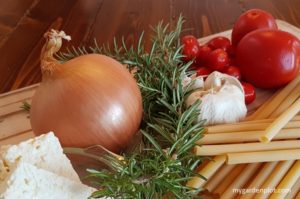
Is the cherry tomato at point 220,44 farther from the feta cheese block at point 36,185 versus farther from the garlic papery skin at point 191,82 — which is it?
the feta cheese block at point 36,185

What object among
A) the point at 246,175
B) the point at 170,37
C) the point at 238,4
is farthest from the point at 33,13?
the point at 246,175

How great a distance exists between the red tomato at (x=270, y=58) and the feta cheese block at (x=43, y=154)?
372mm

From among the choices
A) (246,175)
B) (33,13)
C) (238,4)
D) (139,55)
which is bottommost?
(246,175)

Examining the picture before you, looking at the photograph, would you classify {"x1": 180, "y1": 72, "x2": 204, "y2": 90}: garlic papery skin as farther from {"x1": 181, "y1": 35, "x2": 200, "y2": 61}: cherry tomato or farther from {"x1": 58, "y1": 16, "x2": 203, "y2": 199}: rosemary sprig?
{"x1": 181, "y1": 35, "x2": 200, "y2": 61}: cherry tomato

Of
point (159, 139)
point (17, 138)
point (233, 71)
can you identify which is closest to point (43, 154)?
point (159, 139)

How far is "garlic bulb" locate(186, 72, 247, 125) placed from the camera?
19.8 inches

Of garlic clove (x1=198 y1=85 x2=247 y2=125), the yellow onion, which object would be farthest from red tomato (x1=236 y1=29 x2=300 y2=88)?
the yellow onion

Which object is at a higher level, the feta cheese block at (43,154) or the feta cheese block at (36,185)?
the feta cheese block at (43,154)

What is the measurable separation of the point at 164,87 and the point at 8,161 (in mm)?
238

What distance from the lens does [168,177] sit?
1.29 ft

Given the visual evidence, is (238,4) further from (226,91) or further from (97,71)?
(97,71)

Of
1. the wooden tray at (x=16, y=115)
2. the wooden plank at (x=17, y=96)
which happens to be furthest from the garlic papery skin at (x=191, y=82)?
the wooden plank at (x=17, y=96)

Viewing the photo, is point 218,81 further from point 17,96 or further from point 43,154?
point 17,96

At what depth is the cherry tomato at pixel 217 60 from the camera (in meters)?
0.65
